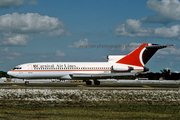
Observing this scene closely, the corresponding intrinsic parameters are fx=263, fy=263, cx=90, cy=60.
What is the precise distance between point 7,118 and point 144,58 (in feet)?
150

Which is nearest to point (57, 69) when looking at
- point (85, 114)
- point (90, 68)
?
point (90, 68)

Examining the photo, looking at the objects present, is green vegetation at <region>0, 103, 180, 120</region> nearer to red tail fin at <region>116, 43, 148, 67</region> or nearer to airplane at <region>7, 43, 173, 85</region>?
airplane at <region>7, 43, 173, 85</region>

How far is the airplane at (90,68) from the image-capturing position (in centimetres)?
5334

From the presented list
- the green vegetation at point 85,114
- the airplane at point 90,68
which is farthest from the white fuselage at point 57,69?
the green vegetation at point 85,114

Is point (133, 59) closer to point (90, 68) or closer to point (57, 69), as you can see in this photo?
point (90, 68)

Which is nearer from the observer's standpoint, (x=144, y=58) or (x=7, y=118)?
(x=7, y=118)

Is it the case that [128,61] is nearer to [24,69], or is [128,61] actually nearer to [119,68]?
[119,68]

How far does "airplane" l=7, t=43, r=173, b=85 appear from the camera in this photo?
53.3 metres

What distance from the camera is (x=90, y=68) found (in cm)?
5481

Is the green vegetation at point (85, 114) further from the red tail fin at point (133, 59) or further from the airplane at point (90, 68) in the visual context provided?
the red tail fin at point (133, 59)

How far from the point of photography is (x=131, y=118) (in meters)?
15.4

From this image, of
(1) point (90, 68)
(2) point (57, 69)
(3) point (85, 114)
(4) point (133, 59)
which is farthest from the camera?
(4) point (133, 59)

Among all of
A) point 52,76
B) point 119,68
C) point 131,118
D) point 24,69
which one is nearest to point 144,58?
point 119,68

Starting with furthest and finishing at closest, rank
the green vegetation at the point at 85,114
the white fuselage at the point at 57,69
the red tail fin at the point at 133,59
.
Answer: the red tail fin at the point at 133,59
the white fuselage at the point at 57,69
the green vegetation at the point at 85,114
